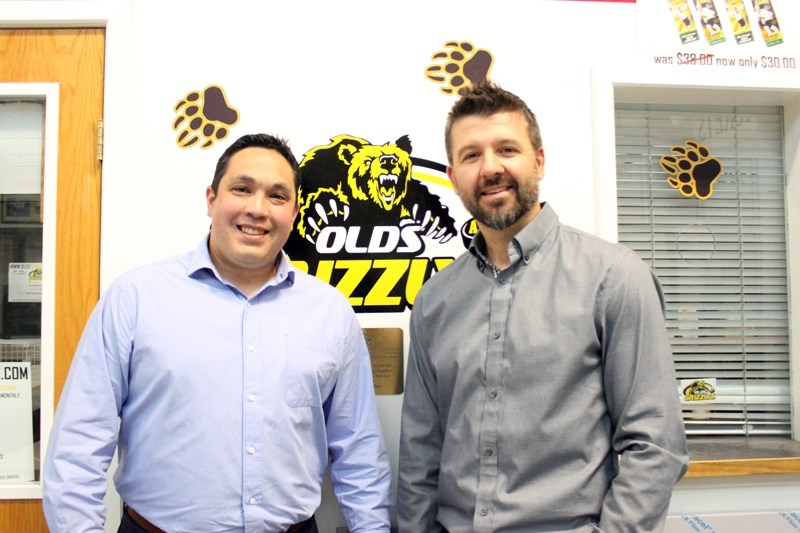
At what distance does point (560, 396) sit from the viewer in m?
1.36

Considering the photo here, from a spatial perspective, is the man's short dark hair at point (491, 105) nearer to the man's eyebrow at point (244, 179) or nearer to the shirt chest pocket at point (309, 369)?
the man's eyebrow at point (244, 179)

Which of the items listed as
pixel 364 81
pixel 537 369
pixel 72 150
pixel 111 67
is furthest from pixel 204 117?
pixel 537 369

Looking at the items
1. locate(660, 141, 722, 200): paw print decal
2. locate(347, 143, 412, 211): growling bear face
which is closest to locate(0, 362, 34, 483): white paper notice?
locate(347, 143, 412, 211): growling bear face

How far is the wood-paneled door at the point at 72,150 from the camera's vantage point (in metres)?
1.94

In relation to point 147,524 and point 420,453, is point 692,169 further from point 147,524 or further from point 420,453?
point 147,524

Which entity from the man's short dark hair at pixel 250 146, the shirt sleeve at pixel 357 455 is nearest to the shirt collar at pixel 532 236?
the shirt sleeve at pixel 357 455

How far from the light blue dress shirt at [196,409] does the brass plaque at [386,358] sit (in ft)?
1.23

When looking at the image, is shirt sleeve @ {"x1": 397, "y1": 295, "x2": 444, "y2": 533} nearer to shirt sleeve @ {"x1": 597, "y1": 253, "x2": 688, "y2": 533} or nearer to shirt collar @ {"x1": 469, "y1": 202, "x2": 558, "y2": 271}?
shirt collar @ {"x1": 469, "y1": 202, "x2": 558, "y2": 271}

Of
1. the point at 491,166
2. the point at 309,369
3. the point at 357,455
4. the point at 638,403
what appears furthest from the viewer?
the point at 357,455

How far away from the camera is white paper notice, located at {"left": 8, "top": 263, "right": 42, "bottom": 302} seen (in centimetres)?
196

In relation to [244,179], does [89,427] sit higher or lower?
lower

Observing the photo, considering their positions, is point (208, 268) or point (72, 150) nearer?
point (208, 268)

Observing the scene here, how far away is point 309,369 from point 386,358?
0.49 meters

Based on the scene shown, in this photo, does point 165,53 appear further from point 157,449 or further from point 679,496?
point 679,496
